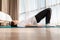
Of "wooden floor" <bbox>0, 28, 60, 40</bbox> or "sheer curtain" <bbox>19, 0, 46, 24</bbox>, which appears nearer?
"wooden floor" <bbox>0, 28, 60, 40</bbox>

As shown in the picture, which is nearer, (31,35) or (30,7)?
(31,35)

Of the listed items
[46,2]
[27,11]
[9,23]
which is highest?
[46,2]

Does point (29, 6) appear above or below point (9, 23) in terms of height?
above

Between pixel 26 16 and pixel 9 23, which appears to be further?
pixel 26 16

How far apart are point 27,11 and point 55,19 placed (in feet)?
2.32

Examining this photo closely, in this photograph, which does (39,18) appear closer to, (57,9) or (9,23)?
A: (9,23)

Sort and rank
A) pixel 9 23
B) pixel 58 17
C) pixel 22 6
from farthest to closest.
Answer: pixel 22 6 → pixel 58 17 → pixel 9 23

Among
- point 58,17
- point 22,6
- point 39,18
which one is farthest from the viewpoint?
point 22,6

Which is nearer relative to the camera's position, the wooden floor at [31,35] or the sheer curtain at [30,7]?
the wooden floor at [31,35]

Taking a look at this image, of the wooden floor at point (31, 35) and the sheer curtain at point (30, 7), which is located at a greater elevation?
the sheer curtain at point (30, 7)

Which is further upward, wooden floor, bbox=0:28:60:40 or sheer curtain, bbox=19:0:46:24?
sheer curtain, bbox=19:0:46:24

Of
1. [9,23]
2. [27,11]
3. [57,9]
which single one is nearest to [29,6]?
[27,11]

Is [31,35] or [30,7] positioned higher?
[30,7]

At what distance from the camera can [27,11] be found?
3.39 m
